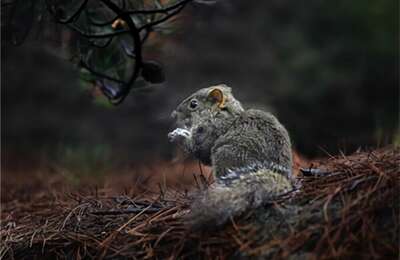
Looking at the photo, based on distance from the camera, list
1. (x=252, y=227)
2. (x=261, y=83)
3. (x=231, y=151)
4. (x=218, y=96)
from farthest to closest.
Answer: (x=261, y=83) → (x=218, y=96) → (x=231, y=151) → (x=252, y=227)

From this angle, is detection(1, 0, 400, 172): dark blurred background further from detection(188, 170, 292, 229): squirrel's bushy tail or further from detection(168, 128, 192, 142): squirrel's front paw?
detection(188, 170, 292, 229): squirrel's bushy tail

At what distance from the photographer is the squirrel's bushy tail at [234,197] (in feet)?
8.00

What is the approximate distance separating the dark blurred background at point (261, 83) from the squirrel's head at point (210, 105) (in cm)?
342

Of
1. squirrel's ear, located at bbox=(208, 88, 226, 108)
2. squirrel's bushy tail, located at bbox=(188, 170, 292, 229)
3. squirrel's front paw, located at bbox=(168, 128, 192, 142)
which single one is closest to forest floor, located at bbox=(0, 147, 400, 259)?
squirrel's bushy tail, located at bbox=(188, 170, 292, 229)

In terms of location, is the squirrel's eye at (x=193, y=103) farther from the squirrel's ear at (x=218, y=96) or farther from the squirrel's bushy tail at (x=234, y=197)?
the squirrel's bushy tail at (x=234, y=197)

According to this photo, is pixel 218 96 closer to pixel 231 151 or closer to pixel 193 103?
pixel 193 103

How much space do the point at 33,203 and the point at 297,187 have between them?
185cm

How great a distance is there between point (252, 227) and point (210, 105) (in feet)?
2.93

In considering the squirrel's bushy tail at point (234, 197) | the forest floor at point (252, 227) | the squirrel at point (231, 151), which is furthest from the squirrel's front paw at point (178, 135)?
the squirrel's bushy tail at point (234, 197)

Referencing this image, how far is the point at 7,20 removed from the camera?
3.82m

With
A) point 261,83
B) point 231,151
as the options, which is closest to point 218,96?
point 231,151

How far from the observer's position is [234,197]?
8.21ft

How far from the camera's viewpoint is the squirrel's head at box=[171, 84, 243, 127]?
3.19m

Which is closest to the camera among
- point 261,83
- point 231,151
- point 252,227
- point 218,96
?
point 252,227
